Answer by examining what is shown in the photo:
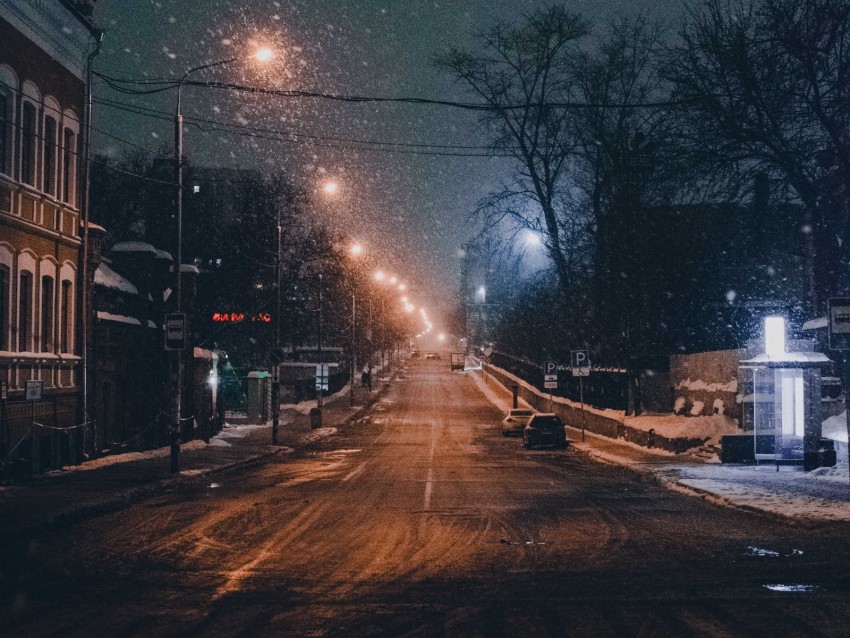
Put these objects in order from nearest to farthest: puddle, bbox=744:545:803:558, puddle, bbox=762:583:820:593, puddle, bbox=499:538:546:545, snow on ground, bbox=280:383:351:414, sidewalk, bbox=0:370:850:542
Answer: puddle, bbox=762:583:820:593
puddle, bbox=744:545:803:558
puddle, bbox=499:538:546:545
sidewalk, bbox=0:370:850:542
snow on ground, bbox=280:383:351:414

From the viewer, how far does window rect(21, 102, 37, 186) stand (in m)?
23.2

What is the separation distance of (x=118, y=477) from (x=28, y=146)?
7995mm

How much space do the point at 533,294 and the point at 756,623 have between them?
67.5m

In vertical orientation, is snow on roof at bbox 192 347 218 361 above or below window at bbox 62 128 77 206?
below

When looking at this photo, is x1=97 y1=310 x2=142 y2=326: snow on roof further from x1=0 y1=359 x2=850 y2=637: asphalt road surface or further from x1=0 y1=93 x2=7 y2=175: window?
x1=0 y1=359 x2=850 y2=637: asphalt road surface

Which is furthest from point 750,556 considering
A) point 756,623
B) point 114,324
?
point 114,324

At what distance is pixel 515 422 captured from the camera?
46656 mm

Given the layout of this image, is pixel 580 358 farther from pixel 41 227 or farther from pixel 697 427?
pixel 41 227

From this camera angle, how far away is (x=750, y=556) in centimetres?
1184

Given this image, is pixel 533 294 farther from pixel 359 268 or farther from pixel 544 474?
pixel 544 474

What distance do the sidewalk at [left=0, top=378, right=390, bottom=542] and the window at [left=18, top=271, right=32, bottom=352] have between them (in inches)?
122

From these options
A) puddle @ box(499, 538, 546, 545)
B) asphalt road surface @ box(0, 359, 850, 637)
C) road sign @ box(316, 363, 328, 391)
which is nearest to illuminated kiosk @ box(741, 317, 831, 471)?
asphalt road surface @ box(0, 359, 850, 637)

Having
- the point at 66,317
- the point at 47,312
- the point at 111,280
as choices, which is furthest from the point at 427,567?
the point at 111,280

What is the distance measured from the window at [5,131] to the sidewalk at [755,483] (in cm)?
1591
